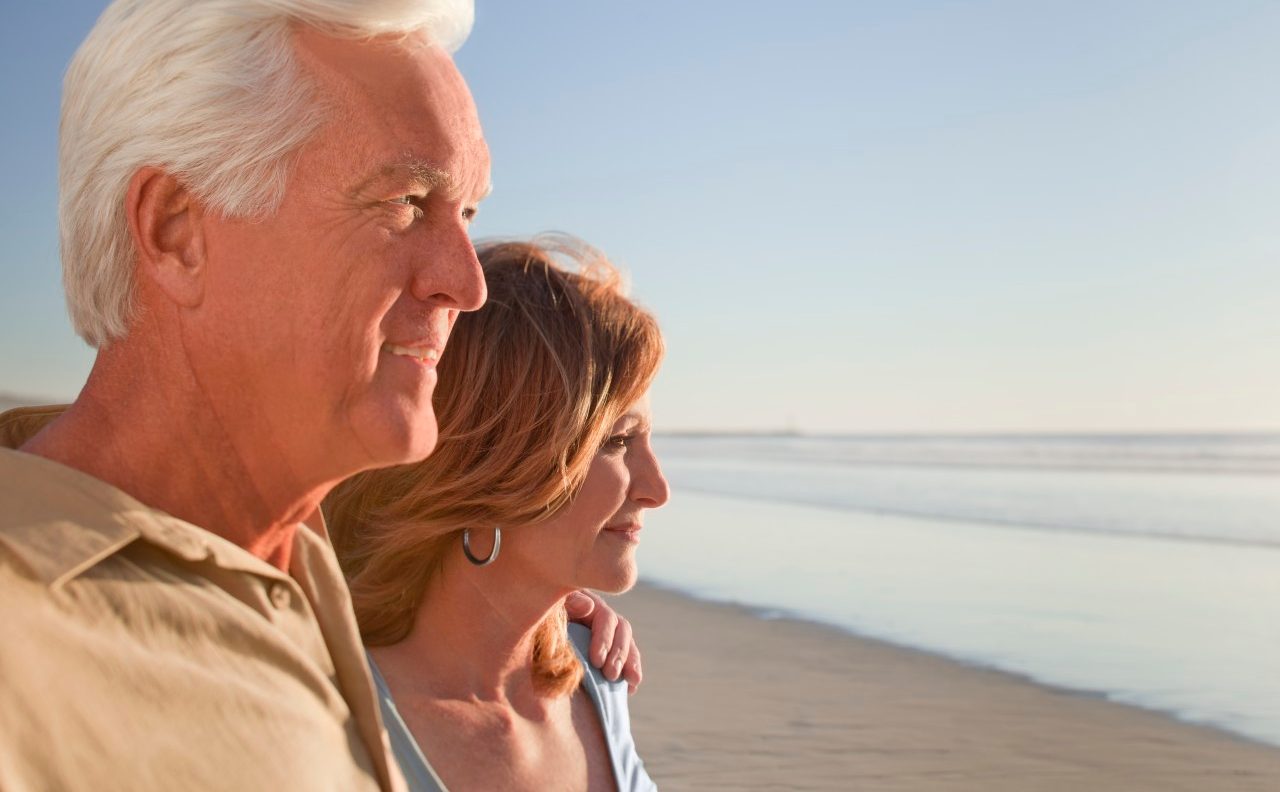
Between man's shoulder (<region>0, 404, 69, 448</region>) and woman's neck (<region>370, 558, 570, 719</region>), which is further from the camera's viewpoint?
woman's neck (<region>370, 558, 570, 719</region>)

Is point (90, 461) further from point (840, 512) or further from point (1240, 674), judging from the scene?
point (840, 512)

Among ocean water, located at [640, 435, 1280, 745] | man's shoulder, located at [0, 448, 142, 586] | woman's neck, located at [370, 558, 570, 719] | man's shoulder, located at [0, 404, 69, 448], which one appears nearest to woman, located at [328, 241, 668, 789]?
woman's neck, located at [370, 558, 570, 719]

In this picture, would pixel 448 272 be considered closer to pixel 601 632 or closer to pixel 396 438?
pixel 396 438

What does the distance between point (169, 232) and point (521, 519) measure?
1.32 meters

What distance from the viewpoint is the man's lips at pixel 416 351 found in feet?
4.89

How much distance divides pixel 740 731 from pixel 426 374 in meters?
6.18

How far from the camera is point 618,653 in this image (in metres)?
2.96

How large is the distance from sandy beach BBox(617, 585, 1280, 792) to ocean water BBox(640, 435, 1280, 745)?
0.43 meters

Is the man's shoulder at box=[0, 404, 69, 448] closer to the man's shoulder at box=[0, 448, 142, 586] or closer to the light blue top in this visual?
the man's shoulder at box=[0, 448, 142, 586]

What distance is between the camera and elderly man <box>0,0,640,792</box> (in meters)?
1.44

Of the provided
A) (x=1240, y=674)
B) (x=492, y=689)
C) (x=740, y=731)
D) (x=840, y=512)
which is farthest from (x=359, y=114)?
(x=840, y=512)

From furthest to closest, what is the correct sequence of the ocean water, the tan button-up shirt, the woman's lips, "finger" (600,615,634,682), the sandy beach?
the ocean water → the sandy beach → "finger" (600,615,634,682) → the woman's lips → the tan button-up shirt

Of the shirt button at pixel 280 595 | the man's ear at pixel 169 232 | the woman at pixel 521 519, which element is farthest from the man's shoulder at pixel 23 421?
the woman at pixel 521 519

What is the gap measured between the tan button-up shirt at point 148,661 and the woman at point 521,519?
1137 mm
